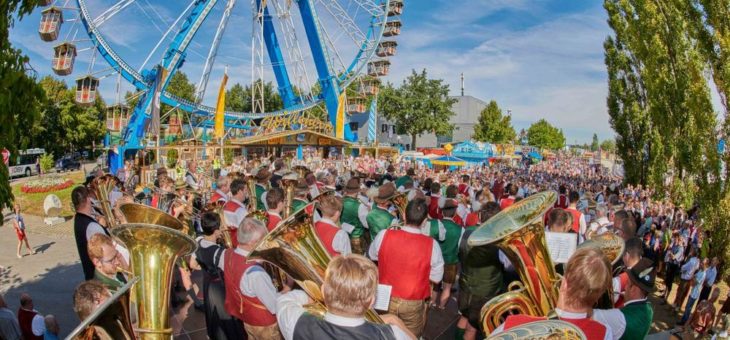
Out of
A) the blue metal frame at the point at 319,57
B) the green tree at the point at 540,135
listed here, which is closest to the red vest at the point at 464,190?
the blue metal frame at the point at 319,57

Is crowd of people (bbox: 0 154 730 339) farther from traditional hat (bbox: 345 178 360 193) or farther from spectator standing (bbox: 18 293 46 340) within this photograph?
spectator standing (bbox: 18 293 46 340)

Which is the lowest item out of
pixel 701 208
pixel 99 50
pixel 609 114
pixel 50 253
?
pixel 50 253

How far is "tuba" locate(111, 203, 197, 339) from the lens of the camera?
2.86 meters

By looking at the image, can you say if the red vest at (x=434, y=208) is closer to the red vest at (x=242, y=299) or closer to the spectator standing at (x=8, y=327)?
the red vest at (x=242, y=299)

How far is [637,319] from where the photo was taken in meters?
2.61

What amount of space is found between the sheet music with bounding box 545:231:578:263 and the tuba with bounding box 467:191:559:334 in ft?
1.06

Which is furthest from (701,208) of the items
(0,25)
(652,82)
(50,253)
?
(50,253)

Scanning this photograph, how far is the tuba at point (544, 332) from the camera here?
172 centimetres

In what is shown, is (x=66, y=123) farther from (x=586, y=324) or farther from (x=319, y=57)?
(x=586, y=324)

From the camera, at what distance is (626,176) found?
653 inches

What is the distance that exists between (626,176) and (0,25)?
61.4 feet

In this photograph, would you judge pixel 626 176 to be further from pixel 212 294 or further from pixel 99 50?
pixel 99 50

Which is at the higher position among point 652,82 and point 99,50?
point 99,50

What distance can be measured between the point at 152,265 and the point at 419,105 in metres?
46.5
